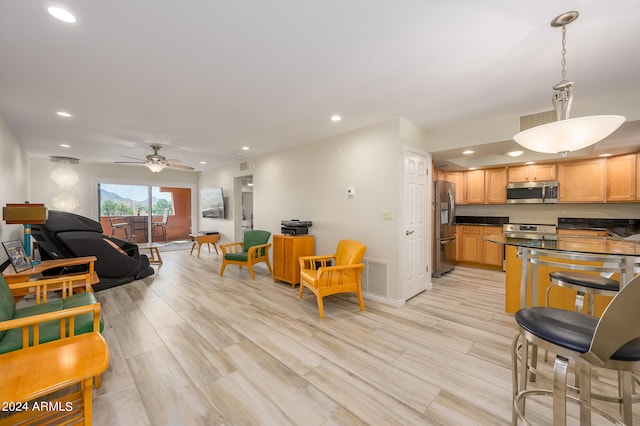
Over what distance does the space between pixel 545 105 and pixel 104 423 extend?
188 inches

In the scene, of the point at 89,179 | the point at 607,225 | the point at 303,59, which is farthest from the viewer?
the point at 89,179

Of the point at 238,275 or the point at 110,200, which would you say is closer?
the point at 238,275

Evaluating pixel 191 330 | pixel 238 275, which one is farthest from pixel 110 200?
pixel 191 330

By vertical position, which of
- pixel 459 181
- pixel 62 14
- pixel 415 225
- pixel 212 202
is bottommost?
pixel 415 225

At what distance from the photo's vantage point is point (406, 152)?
11.2 ft

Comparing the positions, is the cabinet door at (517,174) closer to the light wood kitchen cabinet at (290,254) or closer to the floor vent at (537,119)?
the floor vent at (537,119)

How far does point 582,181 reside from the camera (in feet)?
14.5

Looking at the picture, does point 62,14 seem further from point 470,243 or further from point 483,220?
point 483,220

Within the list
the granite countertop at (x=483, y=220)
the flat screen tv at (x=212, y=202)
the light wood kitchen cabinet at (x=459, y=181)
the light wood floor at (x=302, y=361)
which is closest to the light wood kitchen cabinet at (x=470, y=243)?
the granite countertop at (x=483, y=220)

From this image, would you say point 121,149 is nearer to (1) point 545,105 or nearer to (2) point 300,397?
(2) point 300,397

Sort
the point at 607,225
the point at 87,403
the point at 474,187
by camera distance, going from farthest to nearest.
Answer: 1. the point at 474,187
2. the point at 607,225
3. the point at 87,403

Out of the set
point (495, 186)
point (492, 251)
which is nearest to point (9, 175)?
point (492, 251)

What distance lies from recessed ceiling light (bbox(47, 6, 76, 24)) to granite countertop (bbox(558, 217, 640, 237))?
6719mm

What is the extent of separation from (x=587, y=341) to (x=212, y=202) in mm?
7781
